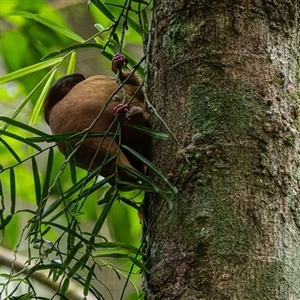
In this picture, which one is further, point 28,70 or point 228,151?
point 28,70

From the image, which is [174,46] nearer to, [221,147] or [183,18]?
[183,18]

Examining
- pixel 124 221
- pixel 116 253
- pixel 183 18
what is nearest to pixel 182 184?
pixel 116 253

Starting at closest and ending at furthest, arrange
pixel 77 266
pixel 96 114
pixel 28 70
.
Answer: pixel 77 266
pixel 96 114
pixel 28 70

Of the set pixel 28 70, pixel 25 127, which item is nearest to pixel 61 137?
pixel 25 127

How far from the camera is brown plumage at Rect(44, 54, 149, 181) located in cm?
94

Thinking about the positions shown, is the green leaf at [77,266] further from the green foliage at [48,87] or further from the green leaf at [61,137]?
the green leaf at [61,137]

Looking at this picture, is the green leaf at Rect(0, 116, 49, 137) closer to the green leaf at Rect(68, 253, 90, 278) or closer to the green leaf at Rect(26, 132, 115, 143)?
the green leaf at Rect(26, 132, 115, 143)

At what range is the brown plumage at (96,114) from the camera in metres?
0.94

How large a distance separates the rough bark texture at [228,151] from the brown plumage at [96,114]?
3.0 inches

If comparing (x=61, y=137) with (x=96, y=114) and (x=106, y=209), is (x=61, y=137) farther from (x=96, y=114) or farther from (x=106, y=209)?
(x=96, y=114)

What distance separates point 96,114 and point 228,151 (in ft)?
1.05

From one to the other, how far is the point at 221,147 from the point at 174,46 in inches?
7.4

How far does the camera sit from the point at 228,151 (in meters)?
0.78

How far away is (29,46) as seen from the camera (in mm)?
1597
